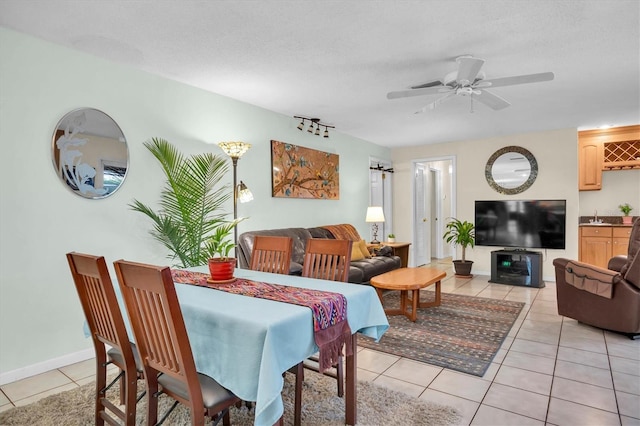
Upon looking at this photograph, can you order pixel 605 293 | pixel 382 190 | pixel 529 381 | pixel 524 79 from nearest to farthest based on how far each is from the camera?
pixel 529 381 < pixel 524 79 < pixel 605 293 < pixel 382 190

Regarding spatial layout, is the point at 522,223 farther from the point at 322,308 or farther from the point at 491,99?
the point at 322,308

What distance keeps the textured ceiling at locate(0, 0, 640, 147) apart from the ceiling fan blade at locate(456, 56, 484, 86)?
17 cm

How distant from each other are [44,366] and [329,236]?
3307mm

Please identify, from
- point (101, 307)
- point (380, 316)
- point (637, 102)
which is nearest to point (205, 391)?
point (101, 307)

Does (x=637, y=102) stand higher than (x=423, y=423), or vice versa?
(x=637, y=102)

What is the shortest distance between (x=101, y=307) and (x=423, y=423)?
1.77m

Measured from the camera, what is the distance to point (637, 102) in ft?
14.4

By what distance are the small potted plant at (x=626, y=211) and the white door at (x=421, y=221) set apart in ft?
10.6

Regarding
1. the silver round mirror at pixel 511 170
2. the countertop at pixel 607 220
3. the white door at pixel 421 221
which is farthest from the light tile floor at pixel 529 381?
the white door at pixel 421 221

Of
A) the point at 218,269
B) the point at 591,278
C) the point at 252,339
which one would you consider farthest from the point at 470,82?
the point at 252,339

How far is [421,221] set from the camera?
7.53m

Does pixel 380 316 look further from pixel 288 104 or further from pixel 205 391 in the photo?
pixel 288 104

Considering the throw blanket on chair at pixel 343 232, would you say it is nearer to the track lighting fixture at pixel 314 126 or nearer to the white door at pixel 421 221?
the track lighting fixture at pixel 314 126

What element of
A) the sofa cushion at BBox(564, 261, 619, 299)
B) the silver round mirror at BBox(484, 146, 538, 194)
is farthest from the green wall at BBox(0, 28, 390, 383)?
the silver round mirror at BBox(484, 146, 538, 194)
